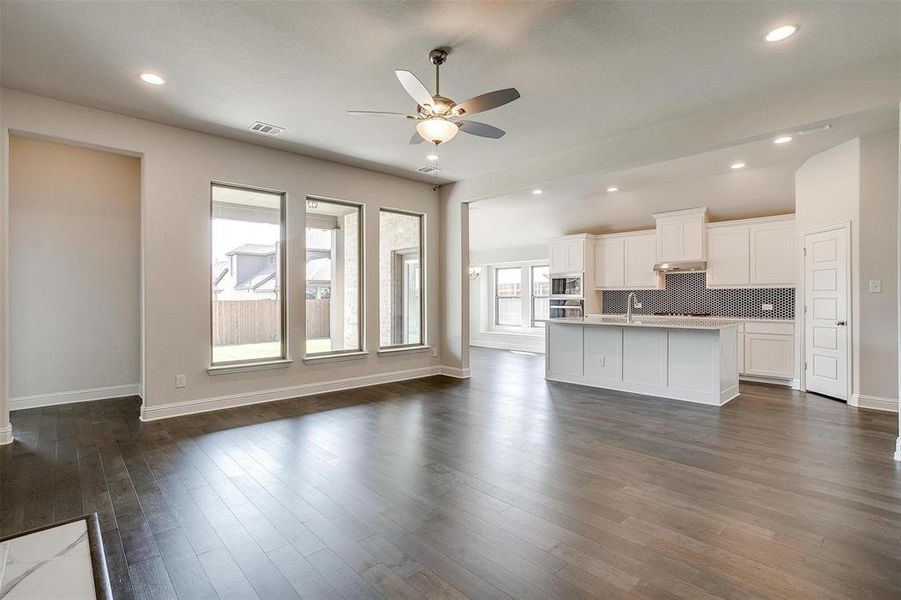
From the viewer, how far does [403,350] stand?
657cm

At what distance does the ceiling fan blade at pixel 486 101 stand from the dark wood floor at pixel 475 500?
8.13 ft

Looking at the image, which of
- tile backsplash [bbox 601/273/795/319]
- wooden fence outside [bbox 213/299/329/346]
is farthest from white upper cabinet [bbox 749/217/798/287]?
wooden fence outside [bbox 213/299/329/346]

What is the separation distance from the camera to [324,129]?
4664 mm

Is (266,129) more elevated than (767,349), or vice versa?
(266,129)

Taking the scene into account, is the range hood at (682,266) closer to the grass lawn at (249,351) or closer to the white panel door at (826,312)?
the white panel door at (826,312)

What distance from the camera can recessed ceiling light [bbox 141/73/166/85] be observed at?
3.48 m

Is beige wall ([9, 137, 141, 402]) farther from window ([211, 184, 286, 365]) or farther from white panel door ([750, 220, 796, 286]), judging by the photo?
white panel door ([750, 220, 796, 286])

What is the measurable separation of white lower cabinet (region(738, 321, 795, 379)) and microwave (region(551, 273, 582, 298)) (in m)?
2.77

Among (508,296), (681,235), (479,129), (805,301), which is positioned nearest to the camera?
(479,129)

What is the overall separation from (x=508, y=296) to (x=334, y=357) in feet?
19.6

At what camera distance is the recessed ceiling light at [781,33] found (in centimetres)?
286

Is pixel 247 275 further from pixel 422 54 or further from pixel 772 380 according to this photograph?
pixel 772 380

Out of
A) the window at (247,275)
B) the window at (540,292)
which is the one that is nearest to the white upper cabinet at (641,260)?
the window at (540,292)

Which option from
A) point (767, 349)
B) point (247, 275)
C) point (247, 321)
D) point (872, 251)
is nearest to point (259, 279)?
point (247, 275)
